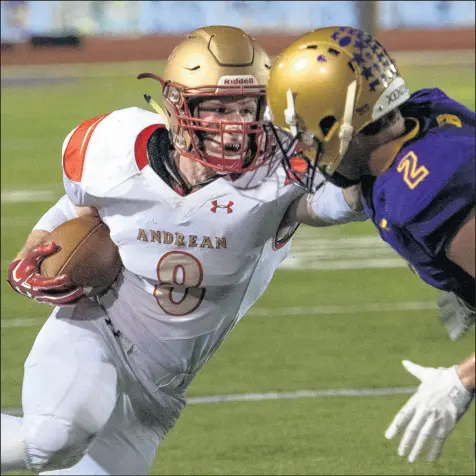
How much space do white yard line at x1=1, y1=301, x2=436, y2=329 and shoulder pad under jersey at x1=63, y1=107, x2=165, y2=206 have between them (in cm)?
301

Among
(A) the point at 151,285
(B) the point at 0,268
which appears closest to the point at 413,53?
(B) the point at 0,268

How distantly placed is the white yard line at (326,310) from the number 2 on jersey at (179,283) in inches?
121

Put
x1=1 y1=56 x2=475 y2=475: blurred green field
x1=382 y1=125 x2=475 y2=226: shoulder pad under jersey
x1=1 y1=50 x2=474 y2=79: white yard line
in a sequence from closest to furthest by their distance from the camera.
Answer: x1=382 y1=125 x2=475 y2=226: shoulder pad under jersey → x1=1 y1=56 x2=475 y2=475: blurred green field → x1=1 y1=50 x2=474 y2=79: white yard line

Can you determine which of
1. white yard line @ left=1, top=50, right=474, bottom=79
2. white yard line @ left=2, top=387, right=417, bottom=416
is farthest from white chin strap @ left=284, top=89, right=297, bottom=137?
white yard line @ left=1, top=50, right=474, bottom=79

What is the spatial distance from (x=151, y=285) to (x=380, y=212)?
86cm

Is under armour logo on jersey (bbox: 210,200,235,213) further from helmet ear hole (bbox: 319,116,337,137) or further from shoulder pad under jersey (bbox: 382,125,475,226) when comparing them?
shoulder pad under jersey (bbox: 382,125,475,226)

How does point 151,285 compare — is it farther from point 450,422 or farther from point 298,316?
point 298,316

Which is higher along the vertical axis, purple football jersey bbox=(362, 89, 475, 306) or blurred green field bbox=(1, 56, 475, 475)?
purple football jersey bbox=(362, 89, 475, 306)

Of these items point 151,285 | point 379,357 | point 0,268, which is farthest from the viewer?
point 0,268

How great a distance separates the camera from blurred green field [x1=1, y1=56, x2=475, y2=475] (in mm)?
4426

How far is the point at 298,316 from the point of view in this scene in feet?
20.9

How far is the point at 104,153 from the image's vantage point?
11.0 feet

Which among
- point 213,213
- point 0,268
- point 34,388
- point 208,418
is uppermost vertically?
point 213,213

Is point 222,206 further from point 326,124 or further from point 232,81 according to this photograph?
point 326,124
